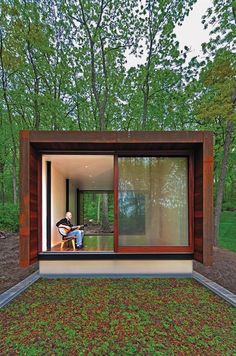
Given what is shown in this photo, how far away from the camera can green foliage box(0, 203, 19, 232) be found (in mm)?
11734

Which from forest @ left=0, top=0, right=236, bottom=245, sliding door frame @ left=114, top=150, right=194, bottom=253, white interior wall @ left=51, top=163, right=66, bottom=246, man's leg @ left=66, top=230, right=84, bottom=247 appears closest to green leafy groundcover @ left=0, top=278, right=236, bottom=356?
sliding door frame @ left=114, top=150, right=194, bottom=253

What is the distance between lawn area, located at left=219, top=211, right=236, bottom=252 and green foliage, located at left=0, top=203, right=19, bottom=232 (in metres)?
11.2

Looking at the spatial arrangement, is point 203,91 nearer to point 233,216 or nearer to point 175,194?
point 175,194

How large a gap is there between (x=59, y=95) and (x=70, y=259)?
34.3 ft

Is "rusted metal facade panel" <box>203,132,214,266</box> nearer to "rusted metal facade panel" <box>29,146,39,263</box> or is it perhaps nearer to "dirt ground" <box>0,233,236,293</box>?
"dirt ground" <box>0,233,236,293</box>

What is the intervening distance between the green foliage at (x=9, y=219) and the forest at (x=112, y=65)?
0.05 m

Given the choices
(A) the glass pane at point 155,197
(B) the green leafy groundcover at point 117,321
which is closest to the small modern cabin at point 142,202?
(A) the glass pane at point 155,197

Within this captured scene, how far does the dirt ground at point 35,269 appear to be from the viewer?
4945 millimetres

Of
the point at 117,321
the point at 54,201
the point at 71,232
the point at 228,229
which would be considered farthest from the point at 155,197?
the point at 228,229

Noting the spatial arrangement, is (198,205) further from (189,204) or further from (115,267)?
(115,267)

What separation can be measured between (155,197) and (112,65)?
9494 mm

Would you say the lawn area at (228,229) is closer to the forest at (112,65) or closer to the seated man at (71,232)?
the forest at (112,65)

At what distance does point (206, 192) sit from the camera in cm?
437

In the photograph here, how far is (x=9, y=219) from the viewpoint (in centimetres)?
1186
